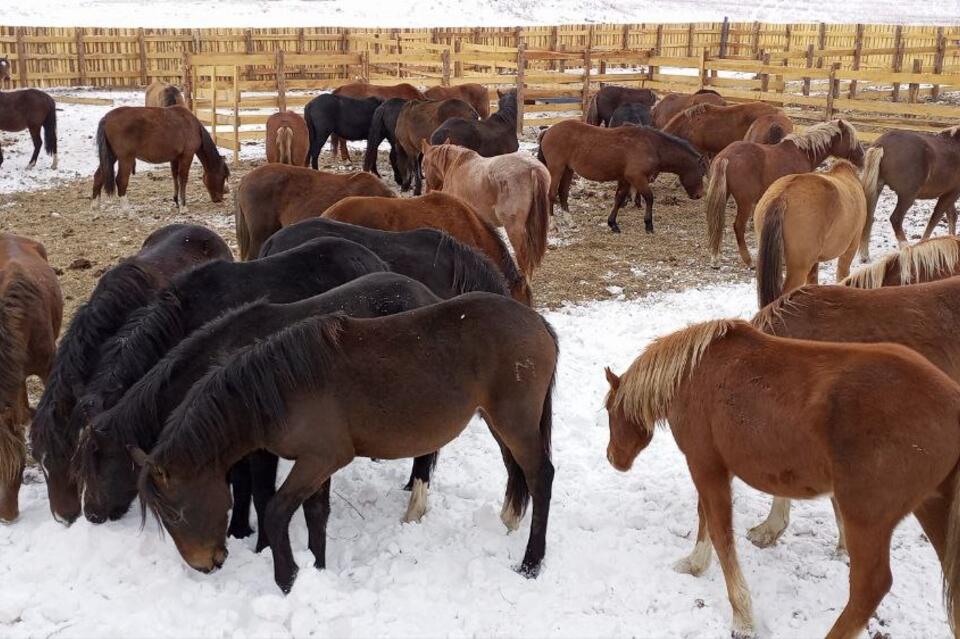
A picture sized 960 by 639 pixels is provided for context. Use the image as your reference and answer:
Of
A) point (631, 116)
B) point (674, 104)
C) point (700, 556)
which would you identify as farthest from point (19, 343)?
point (674, 104)

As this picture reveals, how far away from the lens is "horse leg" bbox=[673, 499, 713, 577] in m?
3.91

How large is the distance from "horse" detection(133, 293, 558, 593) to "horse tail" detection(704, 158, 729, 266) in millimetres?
5681

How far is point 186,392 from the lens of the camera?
3.87 meters

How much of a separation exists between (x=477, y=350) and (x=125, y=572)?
196 cm

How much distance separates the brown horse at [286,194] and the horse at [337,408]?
4.32 metres

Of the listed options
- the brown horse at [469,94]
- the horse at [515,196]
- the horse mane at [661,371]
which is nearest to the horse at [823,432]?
the horse mane at [661,371]

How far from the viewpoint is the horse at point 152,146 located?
37.3ft

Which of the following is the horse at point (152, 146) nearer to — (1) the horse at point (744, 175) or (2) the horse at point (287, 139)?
(2) the horse at point (287, 139)

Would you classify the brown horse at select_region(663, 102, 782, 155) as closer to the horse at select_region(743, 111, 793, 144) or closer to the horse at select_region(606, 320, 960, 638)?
the horse at select_region(743, 111, 793, 144)

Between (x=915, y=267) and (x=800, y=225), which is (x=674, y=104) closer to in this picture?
(x=800, y=225)

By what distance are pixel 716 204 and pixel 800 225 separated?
81.1 inches

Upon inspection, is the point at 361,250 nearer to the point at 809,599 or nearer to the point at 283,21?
the point at 809,599

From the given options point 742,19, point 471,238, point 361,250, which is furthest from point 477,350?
point 742,19

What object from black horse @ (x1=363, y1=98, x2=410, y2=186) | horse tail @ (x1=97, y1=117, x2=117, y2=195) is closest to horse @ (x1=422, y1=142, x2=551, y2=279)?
black horse @ (x1=363, y1=98, x2=410, y2=186)
